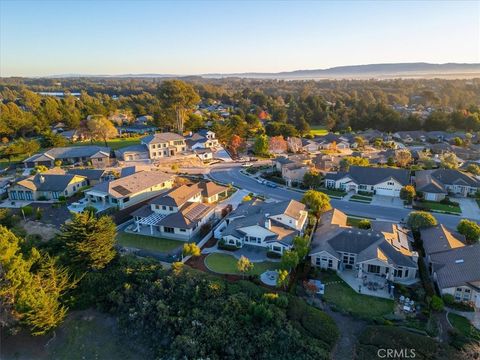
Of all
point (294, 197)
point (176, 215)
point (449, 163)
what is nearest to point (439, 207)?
point (449, 163)

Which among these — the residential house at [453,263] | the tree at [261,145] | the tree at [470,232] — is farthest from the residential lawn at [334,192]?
the tree at [261,145]

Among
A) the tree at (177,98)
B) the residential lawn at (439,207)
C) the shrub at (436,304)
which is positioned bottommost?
the residential lawn at (439,207)

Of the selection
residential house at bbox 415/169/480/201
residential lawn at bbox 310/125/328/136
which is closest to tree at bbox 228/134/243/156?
residential lawn at bbox 310/125/328/136

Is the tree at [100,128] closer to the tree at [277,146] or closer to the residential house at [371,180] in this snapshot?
the tree at [277,146]

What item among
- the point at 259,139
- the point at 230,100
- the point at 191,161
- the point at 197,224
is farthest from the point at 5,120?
the point at 230,100

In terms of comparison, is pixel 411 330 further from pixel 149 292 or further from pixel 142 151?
pixel 142 151

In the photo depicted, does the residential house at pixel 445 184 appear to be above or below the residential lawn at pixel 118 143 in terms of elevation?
below
